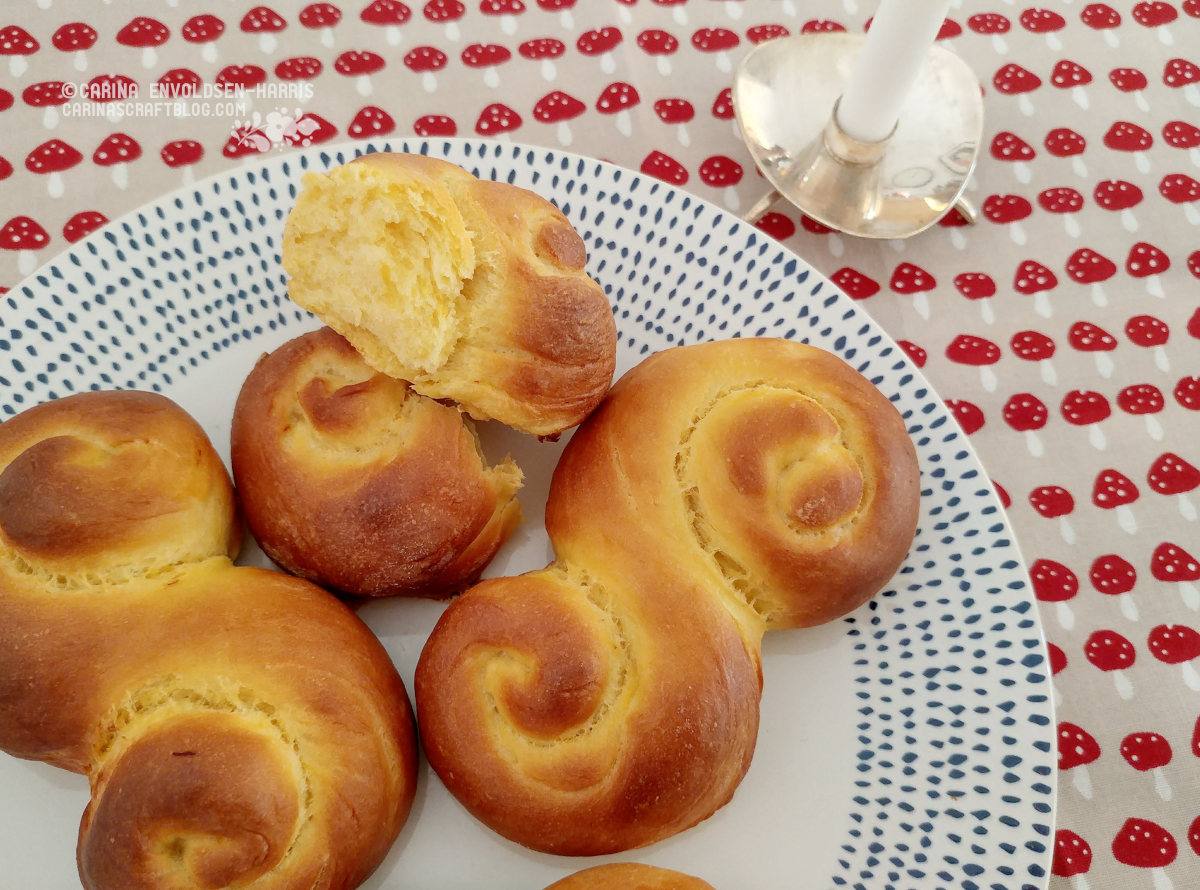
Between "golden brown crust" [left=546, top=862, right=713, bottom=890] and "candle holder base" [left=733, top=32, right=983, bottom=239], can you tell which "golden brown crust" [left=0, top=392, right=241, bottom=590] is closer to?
"golden brown crust" [left=546, top=862, right=713, bottom=890]

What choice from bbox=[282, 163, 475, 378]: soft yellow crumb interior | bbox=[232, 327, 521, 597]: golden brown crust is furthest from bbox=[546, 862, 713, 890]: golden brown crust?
bbox=[282, 163, 475, 378]: soft yellow crumb interior

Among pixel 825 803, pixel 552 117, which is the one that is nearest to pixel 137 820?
pixel 825 803

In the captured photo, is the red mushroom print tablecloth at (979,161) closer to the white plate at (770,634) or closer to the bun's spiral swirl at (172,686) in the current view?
the white plate at (770,634)

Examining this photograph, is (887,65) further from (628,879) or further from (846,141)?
(628,879)

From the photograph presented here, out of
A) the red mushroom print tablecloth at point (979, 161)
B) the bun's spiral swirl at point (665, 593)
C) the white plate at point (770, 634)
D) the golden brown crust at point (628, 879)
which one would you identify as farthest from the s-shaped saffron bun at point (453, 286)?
the red mushroom print tablecloth at point (979, 161)

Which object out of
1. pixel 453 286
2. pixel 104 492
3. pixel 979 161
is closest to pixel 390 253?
pixel 453 286

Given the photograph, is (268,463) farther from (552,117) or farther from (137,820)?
(552,117)
